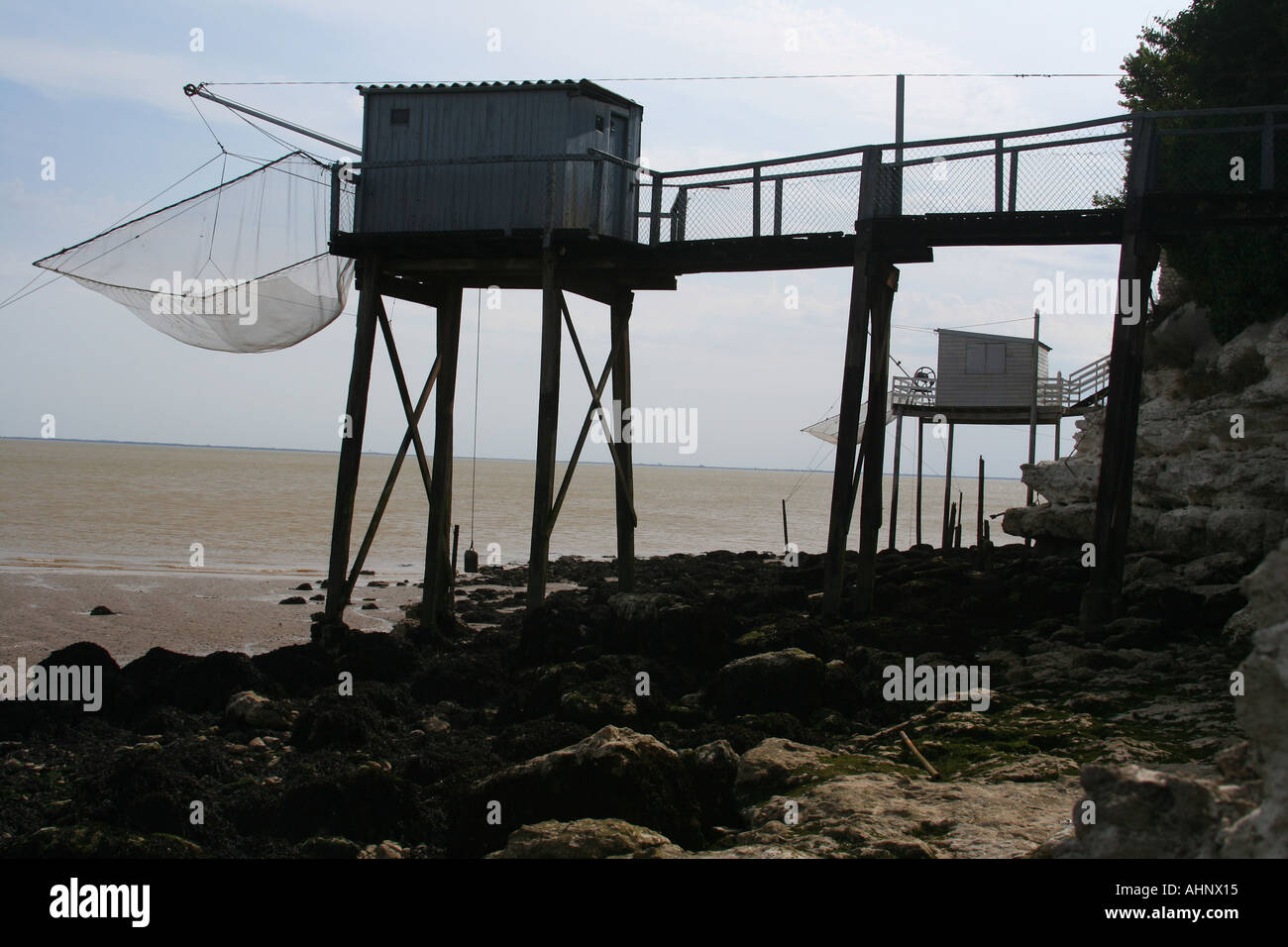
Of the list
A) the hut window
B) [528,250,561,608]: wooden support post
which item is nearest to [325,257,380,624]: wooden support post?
[528,250,561,608]: wooden support post

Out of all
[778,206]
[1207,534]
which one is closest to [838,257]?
[778,206]

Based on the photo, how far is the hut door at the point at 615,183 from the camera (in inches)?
656

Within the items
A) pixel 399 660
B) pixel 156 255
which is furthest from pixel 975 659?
pixel 156 255

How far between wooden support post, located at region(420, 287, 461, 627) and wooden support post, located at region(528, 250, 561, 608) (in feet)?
6.31

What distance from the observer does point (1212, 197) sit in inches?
545

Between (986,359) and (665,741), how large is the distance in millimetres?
31356

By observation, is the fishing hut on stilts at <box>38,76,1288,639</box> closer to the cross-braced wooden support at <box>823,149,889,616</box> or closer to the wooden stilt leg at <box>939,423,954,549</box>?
the cross-braced wooden support at <box>823,149,889,616</box>

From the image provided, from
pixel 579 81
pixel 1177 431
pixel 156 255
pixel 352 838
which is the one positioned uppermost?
pixel 579 81

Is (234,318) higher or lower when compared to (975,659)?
higher

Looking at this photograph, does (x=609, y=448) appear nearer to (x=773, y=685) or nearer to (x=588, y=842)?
(x=773, y=685)

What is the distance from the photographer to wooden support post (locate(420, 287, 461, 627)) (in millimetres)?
17984

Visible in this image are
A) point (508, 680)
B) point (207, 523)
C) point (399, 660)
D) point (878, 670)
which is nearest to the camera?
point (878, 670)

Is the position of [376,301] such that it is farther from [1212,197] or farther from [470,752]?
[1212,197]
